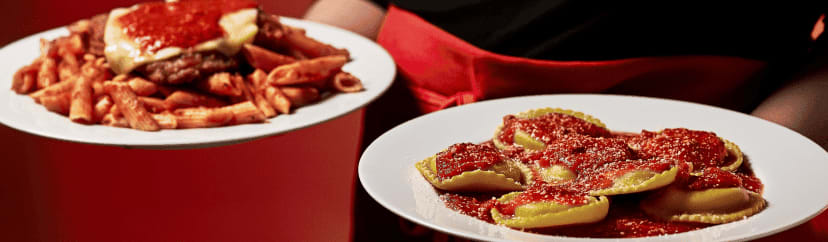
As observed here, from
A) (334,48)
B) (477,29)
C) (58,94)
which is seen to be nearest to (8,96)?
(58,94)

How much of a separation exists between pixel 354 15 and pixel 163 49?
0.38 metres

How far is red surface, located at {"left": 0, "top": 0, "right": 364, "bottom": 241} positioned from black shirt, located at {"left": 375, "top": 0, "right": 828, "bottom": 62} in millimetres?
1117

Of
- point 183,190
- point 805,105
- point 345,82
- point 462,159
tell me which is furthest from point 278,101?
point 183,190

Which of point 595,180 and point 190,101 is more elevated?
point 595,180

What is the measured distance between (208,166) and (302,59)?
0.93m

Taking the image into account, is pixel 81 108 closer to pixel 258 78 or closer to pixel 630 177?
pixel 258 78

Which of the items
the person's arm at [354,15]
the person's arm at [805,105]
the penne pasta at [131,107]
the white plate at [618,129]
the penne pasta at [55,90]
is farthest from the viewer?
the person's arm at [354,15]

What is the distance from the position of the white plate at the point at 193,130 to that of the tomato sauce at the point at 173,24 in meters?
0.19

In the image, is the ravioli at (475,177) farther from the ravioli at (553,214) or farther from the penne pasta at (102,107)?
the penne pasta at (102,107)

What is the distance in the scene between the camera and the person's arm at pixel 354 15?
1487mm

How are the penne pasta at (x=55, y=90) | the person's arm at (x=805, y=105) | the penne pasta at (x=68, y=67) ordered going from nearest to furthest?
1. the person's arm at (x=805, y=105)
2. the penne pasta at (x=55, y=90)
3. the penne pasta at (x=68, y=67)

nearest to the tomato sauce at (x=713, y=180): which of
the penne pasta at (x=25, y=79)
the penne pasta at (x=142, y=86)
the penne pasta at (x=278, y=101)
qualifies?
the penne pasta at (x=278, y=101)

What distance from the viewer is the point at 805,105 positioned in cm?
100

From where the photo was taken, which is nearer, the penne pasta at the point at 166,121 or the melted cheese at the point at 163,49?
the penne pasta at the point at 166,121
